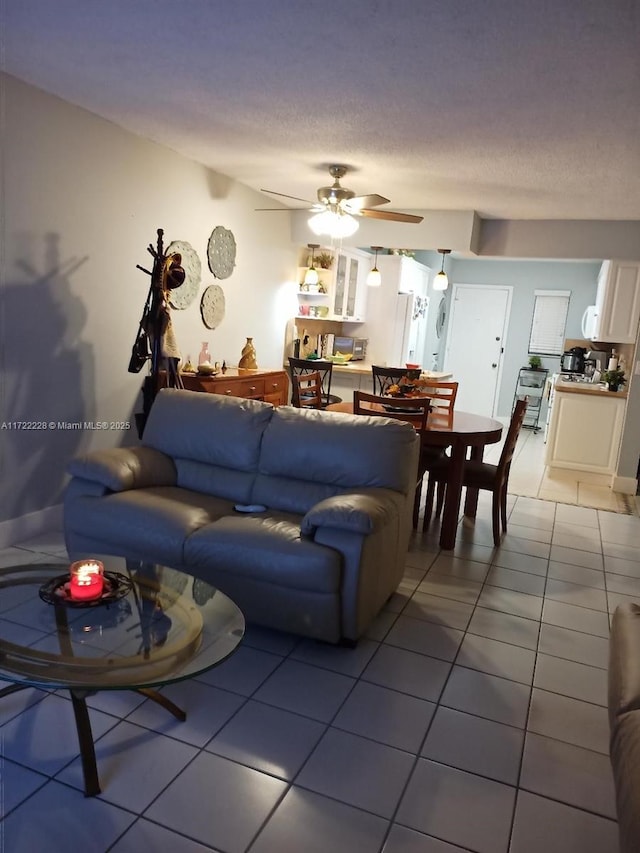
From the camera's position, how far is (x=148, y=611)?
202cm

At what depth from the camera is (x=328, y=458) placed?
301cm

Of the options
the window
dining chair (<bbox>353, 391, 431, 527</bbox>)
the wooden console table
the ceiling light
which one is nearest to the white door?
the window

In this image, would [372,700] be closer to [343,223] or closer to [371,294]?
[343,223]

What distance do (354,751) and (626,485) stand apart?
4623 mm

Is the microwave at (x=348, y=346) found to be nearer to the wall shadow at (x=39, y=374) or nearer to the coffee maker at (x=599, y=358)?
the coffee maker at (x=599, y=358)

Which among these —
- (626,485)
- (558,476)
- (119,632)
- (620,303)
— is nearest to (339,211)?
(620,303)

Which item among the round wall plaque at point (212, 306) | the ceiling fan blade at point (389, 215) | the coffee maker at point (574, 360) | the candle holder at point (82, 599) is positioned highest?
the ceiling fan blade at point (389, 215)

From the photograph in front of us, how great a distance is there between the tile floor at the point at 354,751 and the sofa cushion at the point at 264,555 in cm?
34

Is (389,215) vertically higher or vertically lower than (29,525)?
higher

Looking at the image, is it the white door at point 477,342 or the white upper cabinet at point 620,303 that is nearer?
the white upper cabinet at point 620,303

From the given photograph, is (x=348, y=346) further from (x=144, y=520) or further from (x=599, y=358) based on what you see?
(x=144, y=520)

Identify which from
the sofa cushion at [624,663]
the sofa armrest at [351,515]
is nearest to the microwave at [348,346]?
the sofa armrest at [351,515]

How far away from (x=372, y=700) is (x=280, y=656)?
1.44ft

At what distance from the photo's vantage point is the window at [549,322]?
352 inches
